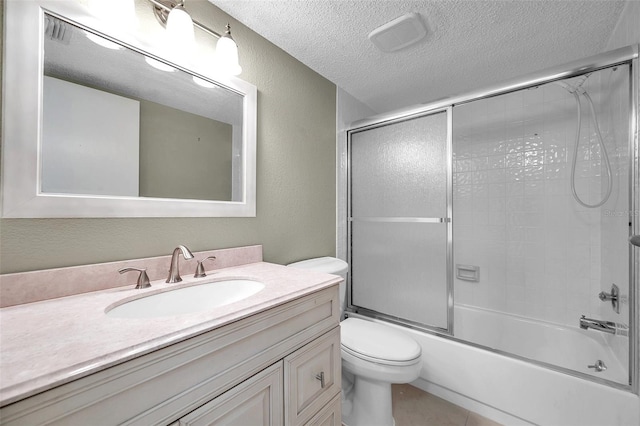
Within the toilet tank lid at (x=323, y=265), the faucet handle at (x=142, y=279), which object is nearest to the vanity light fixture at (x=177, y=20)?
the faucet handle at (x=142, y=279)

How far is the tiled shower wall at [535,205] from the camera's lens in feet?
5.78

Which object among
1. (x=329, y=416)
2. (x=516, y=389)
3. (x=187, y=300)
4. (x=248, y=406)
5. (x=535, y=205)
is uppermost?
(x=535, y=205)

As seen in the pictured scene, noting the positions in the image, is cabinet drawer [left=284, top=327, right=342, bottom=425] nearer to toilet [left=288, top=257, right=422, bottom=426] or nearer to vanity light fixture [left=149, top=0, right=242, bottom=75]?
toilet [left=288, top=257, right=422, bottom=426]

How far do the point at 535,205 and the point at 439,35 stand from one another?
1465mm

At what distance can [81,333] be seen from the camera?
566mm

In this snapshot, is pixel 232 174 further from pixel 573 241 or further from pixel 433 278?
pixel 573 241

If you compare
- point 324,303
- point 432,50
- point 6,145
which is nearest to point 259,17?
point 432,50

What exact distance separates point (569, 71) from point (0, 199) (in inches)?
89.3

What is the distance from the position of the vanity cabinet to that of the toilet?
29cm

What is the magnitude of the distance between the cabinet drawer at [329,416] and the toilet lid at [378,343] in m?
0.30

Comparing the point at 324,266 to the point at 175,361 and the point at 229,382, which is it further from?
the point at 175,361

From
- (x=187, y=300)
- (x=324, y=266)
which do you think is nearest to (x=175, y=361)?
(x=187, y=300)

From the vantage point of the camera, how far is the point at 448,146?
1653 mm

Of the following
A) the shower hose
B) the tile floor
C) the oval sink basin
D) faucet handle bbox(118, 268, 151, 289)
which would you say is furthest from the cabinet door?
the shower hose
